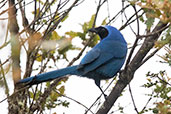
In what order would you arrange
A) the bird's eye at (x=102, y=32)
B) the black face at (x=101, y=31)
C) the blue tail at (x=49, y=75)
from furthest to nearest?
the bird's eye at (x=102, y=32)
the black face at (x=101, y=31)
the blue tail at (x=49, y=75)

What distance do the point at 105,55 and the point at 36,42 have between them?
0.99m

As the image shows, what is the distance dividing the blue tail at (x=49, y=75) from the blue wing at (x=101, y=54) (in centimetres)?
11

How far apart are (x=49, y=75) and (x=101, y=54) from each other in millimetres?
736

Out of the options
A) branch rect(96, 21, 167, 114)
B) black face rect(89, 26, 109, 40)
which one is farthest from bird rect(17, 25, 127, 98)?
branch rect(96, 21, 167, 114)

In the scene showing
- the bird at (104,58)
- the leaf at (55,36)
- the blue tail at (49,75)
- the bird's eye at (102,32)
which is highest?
the bird's eye at (102,32)

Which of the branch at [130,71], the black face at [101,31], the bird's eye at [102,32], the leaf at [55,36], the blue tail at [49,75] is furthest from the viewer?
the bird's eye at [102,32]

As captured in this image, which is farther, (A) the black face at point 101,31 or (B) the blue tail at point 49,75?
(A) the black face at point 101,31

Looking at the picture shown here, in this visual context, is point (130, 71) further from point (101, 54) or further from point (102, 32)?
point (102, 32)

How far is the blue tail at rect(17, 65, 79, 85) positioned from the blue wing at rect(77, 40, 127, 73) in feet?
0.36

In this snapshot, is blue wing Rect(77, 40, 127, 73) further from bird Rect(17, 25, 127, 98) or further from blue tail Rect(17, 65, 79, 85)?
blue tail Rect(17, 65, 79, 85)

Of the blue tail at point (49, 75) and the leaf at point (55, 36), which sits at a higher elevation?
the leaf at point (55, 36)

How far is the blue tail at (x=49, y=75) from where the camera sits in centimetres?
286

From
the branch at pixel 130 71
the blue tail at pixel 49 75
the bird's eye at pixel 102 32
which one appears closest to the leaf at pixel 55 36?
the blue tail at pixel 49 75

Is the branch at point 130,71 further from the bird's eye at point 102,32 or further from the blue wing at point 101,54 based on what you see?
the bird's eye at point 102,32
